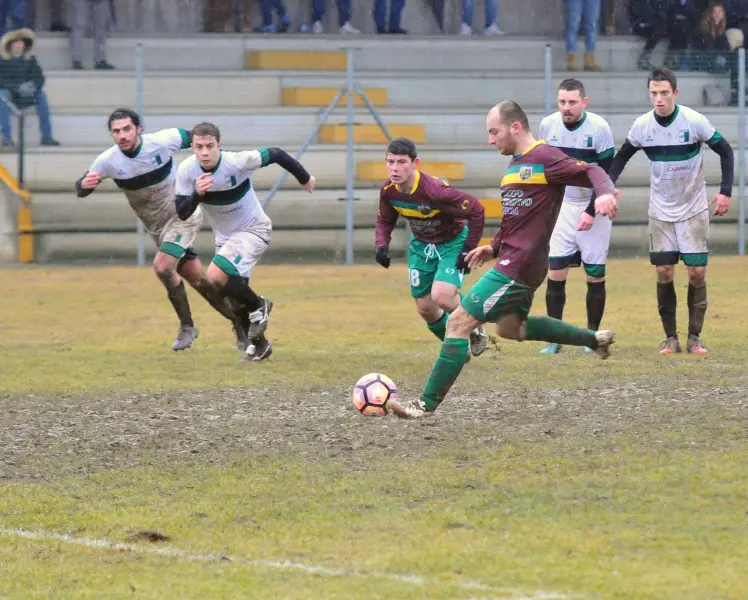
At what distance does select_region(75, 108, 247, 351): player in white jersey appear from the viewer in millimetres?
12609

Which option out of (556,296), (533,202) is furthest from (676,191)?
(533,202)

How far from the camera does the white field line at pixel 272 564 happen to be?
491 cm

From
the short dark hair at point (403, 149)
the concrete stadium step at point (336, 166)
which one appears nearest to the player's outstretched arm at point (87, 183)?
the short dark hair at point (403, 149)

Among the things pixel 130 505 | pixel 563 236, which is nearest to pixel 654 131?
pixel 563 236

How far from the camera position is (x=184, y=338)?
498 inches

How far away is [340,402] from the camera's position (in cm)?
934

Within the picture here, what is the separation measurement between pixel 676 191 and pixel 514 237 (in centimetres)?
373

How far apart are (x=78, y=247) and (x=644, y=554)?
17991 millimetres

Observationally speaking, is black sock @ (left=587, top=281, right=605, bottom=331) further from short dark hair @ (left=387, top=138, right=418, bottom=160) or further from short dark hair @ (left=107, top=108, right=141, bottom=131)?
short dark hair @ (left=107, top=108, right=141, bottom=131)

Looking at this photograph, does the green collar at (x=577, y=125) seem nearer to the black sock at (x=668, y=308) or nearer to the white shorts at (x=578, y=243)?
the white shorts at (x=578, y=243)

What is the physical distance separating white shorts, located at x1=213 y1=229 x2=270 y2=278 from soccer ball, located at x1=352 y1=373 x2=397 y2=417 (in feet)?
12.7

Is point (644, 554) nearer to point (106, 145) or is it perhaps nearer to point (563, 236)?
point (563, 236)

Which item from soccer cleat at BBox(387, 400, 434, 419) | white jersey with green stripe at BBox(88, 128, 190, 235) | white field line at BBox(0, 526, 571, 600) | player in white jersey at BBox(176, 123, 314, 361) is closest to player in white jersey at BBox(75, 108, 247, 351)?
white jersey with green stripe at BBox(88, 128, 190, 235)

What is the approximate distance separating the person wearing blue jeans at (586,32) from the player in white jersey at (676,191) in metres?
14.0
